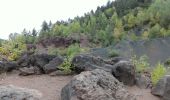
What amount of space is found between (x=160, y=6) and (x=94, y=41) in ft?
43.9

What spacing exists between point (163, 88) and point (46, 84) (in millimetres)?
3186

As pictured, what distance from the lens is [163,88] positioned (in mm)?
9203

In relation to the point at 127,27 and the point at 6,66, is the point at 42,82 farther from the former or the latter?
the point at 127,27

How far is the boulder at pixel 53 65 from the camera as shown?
36.1 ft

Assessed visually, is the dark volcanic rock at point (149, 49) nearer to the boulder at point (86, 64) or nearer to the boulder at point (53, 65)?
the boulder at point (53, 65)

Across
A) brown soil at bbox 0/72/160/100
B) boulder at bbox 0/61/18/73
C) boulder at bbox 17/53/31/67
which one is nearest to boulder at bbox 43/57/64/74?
brown soil at bbox 0/72/160/100

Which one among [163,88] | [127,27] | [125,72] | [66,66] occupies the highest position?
[127,27]

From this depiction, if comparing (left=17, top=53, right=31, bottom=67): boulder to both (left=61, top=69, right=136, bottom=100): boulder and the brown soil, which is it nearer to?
the brown soil

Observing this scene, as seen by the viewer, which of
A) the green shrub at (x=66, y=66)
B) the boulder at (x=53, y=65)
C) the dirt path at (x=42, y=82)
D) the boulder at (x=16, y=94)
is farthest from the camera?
the boulder at (x=53, y=65)

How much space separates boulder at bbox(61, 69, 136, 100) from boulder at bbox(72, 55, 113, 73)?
59.9 inches

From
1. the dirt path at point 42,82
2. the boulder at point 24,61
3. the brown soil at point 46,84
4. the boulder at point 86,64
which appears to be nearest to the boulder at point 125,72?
the brown soil at point 46,84

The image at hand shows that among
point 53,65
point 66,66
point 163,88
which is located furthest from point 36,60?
point 163,88

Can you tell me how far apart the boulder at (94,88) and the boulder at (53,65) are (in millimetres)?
2367

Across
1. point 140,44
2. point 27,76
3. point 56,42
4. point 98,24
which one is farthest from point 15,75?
point 98,24
